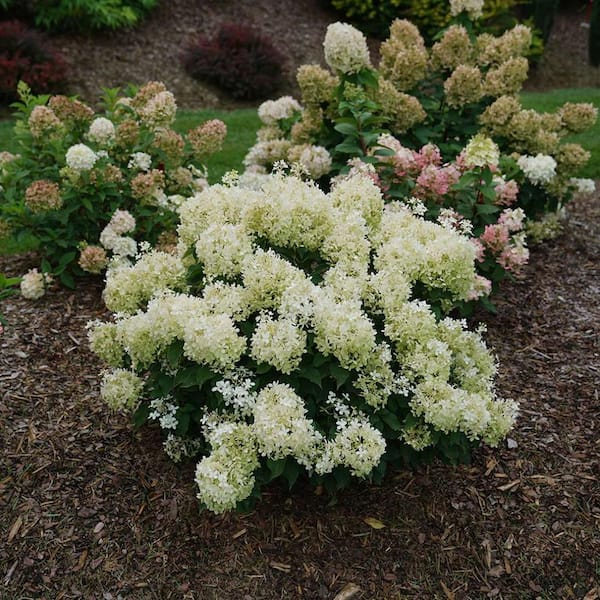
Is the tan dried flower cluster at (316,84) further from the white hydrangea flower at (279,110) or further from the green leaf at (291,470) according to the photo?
the green leaf at (291,470)

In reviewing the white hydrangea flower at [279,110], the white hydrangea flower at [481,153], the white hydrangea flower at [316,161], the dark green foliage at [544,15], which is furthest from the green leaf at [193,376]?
the dark green foliage at [544,15]

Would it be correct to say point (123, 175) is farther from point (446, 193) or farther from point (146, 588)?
point (146, 588)

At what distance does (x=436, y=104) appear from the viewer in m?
5.55

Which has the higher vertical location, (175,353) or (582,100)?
(175,353)

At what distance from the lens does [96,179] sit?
4762mm

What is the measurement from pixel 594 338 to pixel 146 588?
2937 mm

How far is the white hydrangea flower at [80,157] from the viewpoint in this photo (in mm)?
4523

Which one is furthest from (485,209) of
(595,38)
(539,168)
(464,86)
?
(595,38)

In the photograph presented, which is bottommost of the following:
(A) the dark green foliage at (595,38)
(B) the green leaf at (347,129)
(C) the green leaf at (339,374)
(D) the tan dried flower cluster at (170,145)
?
(A) the dark green foliage at (595,38)

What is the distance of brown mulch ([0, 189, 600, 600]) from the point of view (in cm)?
306

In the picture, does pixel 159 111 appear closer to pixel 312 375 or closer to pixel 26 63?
pixel 312 375

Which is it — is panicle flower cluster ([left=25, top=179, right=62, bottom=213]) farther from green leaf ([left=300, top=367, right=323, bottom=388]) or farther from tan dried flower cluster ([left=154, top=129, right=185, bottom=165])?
green leaf ([left=300, top=367, right=323, bottom=388])

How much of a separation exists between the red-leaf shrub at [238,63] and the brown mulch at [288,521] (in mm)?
7843

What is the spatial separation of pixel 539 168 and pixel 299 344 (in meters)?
3.05
